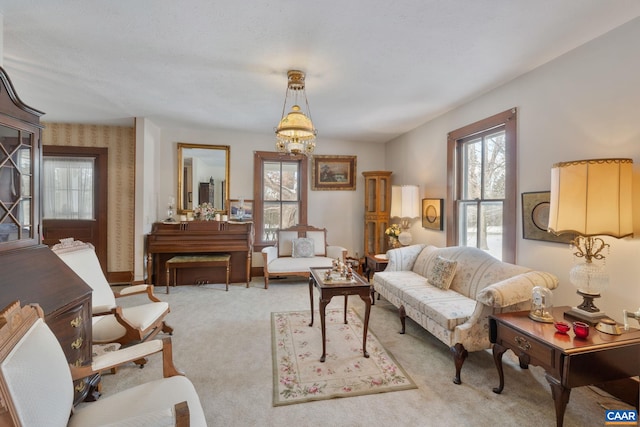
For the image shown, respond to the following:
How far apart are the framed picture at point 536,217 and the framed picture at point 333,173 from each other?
10.7 feet

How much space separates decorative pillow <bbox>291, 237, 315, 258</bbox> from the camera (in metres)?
4.84

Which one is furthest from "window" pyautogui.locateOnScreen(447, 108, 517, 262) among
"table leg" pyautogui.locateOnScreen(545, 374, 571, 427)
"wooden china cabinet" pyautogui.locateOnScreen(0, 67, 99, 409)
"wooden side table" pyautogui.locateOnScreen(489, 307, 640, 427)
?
"wooden china cabinet" pyautogui.locateOnScreen(0, 67, 99, 409)

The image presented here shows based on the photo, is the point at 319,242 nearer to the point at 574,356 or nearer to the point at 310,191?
the point at 310,191

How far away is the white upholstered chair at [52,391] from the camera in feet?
2.98

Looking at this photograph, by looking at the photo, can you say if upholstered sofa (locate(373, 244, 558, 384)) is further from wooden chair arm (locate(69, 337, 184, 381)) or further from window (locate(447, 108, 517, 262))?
wooden chair arm (locate(69, 337, 184, 381))

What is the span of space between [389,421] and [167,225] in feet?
13.8

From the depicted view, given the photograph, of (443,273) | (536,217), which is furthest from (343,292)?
(536,217)

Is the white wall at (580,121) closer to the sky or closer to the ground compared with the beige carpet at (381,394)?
closer to the sky

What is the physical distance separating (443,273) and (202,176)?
166 inches

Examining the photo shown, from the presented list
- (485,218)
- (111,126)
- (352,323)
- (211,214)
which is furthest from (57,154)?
(485,218)

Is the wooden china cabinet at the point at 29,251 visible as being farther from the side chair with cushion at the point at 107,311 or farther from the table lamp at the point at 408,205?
the table lamp at the point at 408,205

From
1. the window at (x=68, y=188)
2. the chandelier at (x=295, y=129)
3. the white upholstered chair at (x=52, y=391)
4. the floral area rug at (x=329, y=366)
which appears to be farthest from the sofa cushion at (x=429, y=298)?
the window at (x=68, y=188)

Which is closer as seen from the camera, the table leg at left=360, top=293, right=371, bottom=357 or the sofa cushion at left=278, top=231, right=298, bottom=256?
the table leg at left=360, top=293, right=371, bottom=357

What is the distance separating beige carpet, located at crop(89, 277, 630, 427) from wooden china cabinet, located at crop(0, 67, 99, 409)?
0.65 metres
